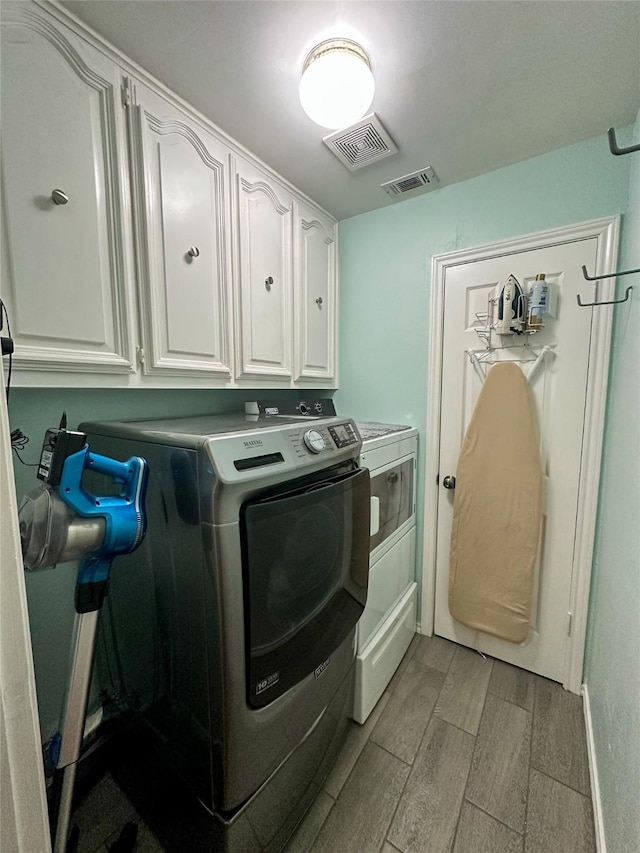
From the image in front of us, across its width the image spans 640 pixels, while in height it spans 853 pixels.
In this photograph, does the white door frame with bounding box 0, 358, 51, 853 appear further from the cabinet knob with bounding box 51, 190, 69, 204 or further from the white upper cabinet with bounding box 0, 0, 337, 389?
the cabinet knob with bounding box 51, 190, 69, 204

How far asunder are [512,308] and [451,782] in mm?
1885

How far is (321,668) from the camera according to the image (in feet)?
3.45

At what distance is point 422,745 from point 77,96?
2.49 meters

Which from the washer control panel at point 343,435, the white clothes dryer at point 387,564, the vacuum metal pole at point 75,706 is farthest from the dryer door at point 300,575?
the vacuum metal pole at point 75,706

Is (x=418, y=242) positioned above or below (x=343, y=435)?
above

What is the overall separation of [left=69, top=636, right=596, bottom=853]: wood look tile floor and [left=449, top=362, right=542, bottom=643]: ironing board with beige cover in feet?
1.09

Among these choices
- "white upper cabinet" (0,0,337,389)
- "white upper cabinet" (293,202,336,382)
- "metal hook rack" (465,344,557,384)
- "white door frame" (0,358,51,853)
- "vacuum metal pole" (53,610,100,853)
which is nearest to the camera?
"white door frame" (0,358,51,853)

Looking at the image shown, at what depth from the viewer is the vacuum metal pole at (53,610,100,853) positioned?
0.76 metres

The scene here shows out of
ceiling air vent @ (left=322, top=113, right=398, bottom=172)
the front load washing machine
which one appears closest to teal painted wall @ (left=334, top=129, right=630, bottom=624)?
ceiling air vent @ (left=322, top=113, right=398, bottom=172)

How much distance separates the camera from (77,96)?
0.95 metres

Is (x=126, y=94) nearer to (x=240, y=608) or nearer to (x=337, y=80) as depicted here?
(x=337, y=80)

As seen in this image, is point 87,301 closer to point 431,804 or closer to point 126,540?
point 126,540

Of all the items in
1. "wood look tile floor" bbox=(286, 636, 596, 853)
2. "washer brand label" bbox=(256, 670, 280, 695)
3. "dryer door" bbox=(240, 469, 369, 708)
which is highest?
"dryer door" bbox=(240, 469, 369, 708)

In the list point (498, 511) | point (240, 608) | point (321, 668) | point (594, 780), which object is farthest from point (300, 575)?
point (594, 780)
